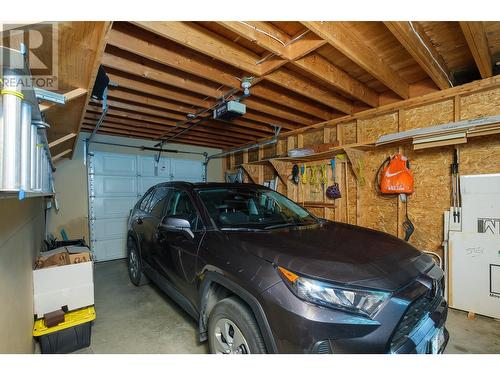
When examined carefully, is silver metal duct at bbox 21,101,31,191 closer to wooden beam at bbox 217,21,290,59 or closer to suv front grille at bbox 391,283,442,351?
wooden beam at bbox 217,21,290,59

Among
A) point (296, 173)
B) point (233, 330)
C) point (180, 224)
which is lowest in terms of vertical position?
point (233, 330)

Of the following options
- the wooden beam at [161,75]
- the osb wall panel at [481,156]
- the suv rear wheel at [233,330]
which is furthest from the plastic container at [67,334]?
the osb wall panel at [481,156]

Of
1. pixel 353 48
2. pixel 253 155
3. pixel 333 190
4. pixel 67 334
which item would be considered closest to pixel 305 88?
pixel 353 48

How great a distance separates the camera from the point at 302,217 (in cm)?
273

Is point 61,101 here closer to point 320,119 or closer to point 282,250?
point 282,250

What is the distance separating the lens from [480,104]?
3.09 meters

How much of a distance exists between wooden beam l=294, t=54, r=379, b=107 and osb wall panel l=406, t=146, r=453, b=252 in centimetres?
110

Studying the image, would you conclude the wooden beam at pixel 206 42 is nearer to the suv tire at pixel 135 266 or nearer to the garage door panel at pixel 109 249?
the suv tire at pixel 135 266

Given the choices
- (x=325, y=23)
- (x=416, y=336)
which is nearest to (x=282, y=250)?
(x=416, y=336)

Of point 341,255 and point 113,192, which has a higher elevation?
point 113,192

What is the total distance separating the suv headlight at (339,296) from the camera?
133cm

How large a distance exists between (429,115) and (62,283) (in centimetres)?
512

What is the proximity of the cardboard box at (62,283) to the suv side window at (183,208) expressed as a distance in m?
1.03

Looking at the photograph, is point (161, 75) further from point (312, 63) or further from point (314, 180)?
point (314, 180)
